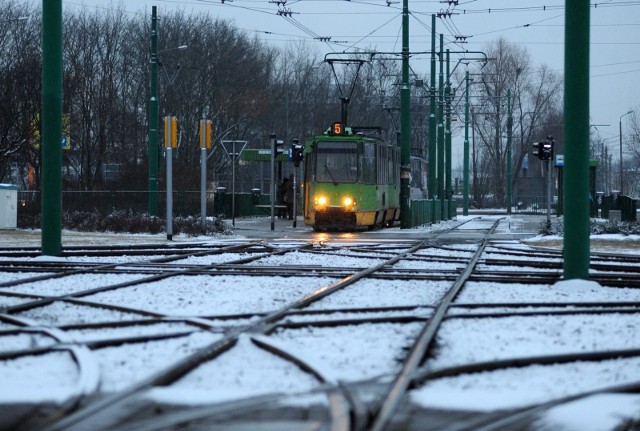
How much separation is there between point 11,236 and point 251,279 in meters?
15.2

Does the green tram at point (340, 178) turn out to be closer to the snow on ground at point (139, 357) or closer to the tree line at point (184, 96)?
the tree line at point (184, 96)

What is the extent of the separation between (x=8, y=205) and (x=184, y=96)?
33547 mm

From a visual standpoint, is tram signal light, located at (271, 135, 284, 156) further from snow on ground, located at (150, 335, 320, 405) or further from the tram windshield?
snow on ground, located at (150, 335, 320, 405)

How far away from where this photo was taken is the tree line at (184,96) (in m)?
45.2

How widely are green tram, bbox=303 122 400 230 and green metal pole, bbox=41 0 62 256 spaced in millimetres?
16334

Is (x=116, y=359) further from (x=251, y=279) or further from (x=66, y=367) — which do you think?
(x=251, y=279)

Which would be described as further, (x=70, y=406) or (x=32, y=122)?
(x=32, y=122)

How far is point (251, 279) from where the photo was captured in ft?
47.9

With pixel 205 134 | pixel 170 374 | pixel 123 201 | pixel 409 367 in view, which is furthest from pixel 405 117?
pixel 170 374

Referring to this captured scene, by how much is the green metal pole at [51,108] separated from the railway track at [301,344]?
6.21 ft

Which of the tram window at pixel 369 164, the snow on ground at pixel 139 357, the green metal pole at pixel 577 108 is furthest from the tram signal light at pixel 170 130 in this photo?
the snow on ground at pixel 139 357

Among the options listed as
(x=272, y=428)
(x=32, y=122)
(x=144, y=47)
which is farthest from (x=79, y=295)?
(x=144, y=47)

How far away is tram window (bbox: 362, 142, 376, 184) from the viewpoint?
34.1 metres

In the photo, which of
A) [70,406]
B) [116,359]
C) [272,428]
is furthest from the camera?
[116,359]
